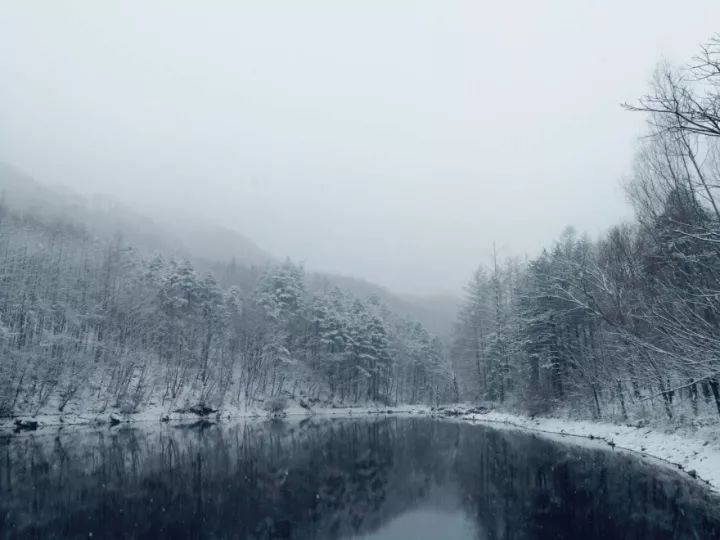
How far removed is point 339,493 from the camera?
17.7 meters

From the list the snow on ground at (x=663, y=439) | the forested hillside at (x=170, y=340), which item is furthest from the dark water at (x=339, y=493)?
the forested hillside at (x=170, y=340)

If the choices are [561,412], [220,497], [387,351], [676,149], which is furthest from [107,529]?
[387,351]

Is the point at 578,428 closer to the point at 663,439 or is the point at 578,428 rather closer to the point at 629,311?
the point at 663,439

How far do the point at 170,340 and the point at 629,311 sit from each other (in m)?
55.4

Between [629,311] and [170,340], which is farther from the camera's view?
[170,340]

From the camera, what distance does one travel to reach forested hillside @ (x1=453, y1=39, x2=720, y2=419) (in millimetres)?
9867

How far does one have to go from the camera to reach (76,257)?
285 ft

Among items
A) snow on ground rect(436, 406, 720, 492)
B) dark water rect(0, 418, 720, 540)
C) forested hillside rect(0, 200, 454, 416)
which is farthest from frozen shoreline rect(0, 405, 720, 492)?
forested hillside rect(0, 200, 454, 416)

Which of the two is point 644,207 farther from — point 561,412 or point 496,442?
point 561,412

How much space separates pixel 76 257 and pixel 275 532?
90539 millimetres

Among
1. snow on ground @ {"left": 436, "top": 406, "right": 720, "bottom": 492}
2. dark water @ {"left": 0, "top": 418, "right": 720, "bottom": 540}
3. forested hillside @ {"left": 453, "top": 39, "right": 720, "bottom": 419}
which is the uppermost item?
forested hillside @ {"left": 453, "top": 39, "right": 720, "bottom": 419}

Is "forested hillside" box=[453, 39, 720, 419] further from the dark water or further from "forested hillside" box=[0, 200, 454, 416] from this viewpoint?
"forested hillside" box=[0, 200, 454, 416]

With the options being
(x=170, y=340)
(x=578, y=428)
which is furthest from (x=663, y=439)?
(x=170, y=340)

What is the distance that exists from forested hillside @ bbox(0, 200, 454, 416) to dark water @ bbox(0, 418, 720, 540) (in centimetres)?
1451
